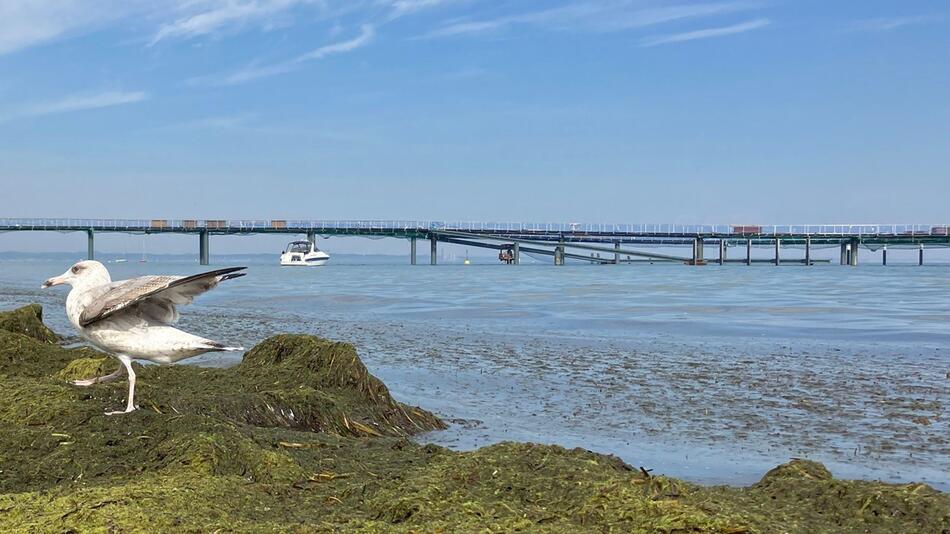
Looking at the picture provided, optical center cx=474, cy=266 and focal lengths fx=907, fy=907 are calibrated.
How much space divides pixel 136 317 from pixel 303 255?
112 metres

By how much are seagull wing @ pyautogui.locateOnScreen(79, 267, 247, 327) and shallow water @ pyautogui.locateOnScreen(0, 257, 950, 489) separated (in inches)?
94.1

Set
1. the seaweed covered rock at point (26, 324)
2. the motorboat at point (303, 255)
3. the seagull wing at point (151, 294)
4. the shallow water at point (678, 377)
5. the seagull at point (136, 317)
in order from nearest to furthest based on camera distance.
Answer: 1. the seagull wing at point (151, 294)
2. the seagull at point (136, 317)
3. the shallow water at point (678, 377)
4. the seaweed covered rock at point (26, 324)
5. the motorboat at point (303, 255)

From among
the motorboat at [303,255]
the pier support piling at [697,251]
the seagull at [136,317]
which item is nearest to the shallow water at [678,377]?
the seagull at [136,317]

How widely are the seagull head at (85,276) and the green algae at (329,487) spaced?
758 millimetres

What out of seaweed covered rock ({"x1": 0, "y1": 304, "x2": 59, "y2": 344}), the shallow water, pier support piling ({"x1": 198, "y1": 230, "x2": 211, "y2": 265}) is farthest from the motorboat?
seaweed covered rock ({"x1": 0, "y1": 304, "x2": 59, "y2": 344})

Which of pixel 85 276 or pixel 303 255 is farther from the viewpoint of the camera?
pixel 303 255

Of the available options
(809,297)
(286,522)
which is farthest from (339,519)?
(809,297)

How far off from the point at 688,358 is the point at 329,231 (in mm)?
109399

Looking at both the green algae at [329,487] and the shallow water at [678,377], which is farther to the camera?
the shallow water at [678,377]

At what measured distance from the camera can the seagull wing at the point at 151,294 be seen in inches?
232

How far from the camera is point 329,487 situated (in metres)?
4.71

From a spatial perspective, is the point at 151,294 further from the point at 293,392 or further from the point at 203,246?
the point at 203,246

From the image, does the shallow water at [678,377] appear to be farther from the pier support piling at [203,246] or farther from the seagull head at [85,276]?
the pier support piling at [203,246]

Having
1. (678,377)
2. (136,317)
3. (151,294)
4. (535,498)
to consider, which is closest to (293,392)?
(136,317)
